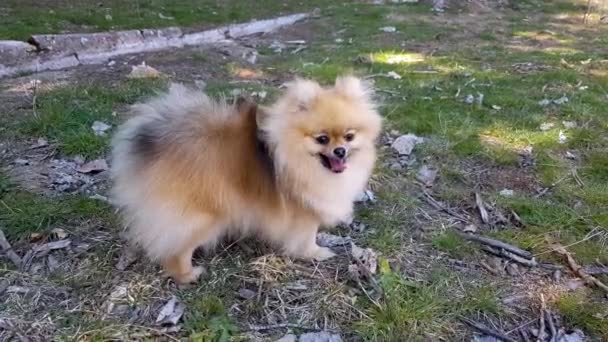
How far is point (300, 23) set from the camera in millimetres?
9328

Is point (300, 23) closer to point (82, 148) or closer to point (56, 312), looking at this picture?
point (82, 148)

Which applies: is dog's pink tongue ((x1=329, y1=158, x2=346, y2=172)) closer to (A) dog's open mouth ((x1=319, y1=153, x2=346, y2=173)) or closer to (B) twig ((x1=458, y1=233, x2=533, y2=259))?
(A) dog's open mouth ((x1=319, y1=153, x2=346, y2=173))

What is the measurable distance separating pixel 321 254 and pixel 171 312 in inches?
31.1

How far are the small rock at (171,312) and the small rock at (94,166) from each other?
4.53 feet

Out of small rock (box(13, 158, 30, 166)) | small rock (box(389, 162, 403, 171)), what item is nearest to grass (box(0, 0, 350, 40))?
small rock (box(13, 158, 30, 166))

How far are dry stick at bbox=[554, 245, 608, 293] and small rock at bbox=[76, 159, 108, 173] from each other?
8.72 ft

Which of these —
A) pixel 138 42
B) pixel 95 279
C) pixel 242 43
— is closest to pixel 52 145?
pixel 95 279

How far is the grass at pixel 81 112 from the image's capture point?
3596 millimetres

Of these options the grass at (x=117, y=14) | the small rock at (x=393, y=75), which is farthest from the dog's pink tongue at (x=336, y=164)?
the grass at (x=117, y=14)

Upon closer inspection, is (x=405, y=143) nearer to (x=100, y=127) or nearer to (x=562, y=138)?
(x=562, y=138)

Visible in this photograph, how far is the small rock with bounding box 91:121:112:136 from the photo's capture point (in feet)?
12.5

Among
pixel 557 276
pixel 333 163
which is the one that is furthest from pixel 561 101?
pixel 333 163

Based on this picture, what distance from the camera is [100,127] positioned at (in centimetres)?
390

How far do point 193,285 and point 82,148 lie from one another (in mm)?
1604
